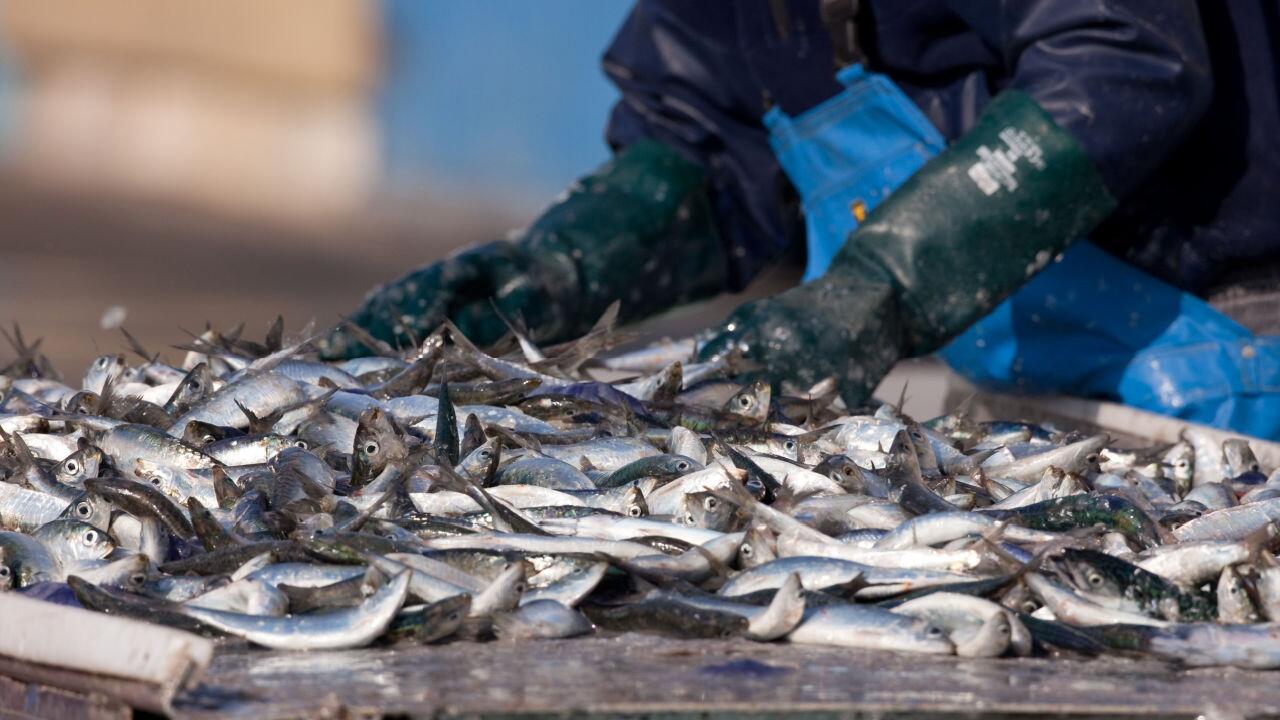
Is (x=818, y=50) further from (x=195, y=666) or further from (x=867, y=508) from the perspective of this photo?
(x=195, y=666)

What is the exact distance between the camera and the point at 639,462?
98.3 inches

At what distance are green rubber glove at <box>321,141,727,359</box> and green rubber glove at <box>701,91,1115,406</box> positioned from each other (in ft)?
3.59

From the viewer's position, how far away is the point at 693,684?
172 cm

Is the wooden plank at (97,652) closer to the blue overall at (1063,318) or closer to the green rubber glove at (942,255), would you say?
the green rubber glove at (942,255)

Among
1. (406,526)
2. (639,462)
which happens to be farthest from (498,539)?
(639,462)

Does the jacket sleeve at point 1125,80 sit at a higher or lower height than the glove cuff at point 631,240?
higher

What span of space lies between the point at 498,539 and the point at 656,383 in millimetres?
1011

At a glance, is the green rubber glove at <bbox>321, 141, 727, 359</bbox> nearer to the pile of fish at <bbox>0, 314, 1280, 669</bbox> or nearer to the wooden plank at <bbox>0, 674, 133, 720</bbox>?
the pile of fish at <bbox>0, 314, 1280, 669</bbox>

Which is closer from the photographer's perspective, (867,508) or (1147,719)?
(1147,719)

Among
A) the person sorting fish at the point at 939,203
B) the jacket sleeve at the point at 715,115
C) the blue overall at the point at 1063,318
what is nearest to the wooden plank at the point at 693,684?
the person sorting fish at the point at 939,203

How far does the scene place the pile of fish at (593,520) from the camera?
1.95m

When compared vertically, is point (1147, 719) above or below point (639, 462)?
below

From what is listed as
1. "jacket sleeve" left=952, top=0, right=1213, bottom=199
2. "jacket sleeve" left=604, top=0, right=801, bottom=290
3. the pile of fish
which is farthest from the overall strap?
the pile of fish

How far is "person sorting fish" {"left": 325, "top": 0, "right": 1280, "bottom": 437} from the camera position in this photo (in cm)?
377
